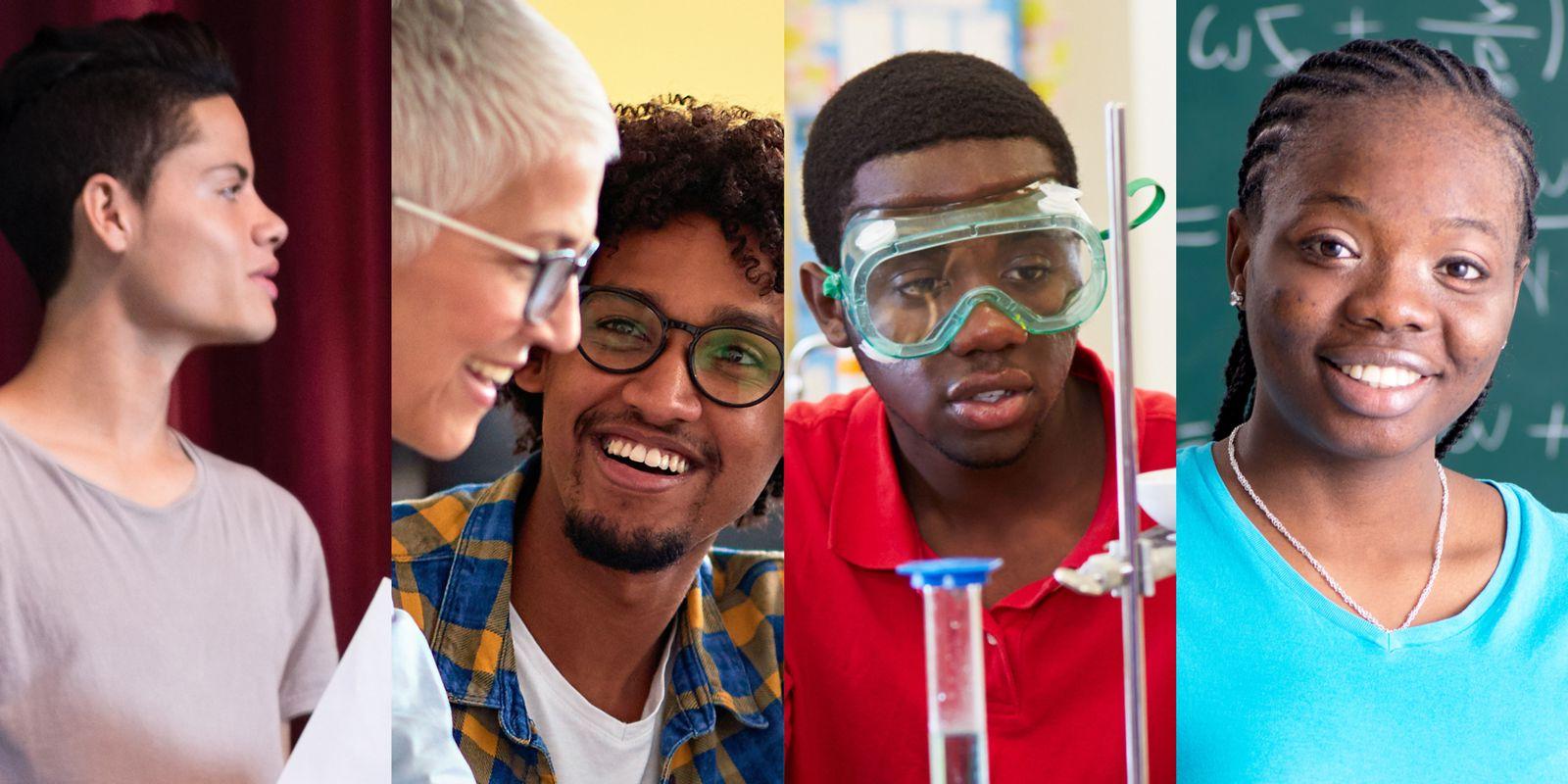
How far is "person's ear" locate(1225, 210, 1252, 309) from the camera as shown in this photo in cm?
190

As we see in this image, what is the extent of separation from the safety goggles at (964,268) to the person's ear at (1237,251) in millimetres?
310

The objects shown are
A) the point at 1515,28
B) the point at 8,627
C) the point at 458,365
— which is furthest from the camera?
the point at 1515,28

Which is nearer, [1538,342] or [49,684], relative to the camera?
[49,684]

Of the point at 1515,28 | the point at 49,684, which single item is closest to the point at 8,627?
the point at 49,684

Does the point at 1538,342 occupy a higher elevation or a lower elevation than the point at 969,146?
lower

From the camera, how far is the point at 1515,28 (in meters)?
1.95

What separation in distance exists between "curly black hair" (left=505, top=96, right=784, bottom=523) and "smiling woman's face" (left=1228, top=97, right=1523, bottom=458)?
0.69 meters

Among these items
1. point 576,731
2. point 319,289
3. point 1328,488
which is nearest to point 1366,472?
point 1328,488

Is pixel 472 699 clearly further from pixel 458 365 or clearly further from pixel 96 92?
pixel 96 92

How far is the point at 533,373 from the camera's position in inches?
67.1

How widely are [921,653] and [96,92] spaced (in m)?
1.24

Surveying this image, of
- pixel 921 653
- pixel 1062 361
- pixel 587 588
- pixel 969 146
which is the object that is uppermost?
pixel 969 146

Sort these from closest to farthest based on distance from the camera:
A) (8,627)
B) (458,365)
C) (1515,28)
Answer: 1. (8,627)
2. (458,365)
3. (1515,28)

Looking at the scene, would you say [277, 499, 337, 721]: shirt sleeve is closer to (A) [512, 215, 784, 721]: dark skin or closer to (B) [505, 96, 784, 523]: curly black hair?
(A) [512, 215, 784, 721]: dark skin
